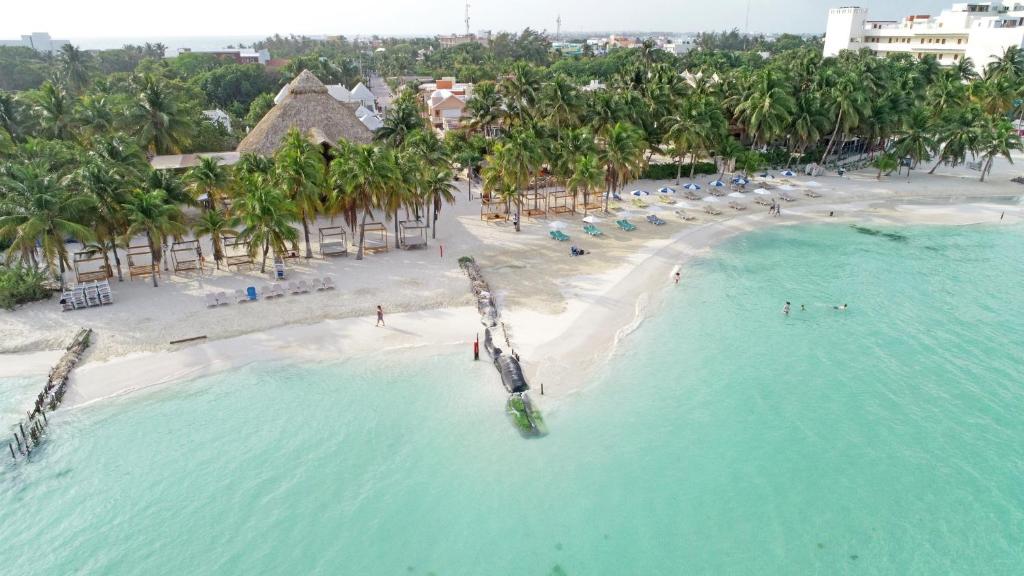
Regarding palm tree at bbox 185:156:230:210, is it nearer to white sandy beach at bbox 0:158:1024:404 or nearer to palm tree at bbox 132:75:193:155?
white sandy beach at bbox 0:158:1024:404

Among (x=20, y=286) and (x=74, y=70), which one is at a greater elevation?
(x=74, y=70)

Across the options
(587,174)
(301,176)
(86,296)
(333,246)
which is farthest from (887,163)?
(86,296)

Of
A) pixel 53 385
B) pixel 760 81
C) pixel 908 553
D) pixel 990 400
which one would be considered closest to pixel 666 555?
pixel 908 553

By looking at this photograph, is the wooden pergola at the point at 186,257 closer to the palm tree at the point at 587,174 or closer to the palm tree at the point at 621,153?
the palm tree at the point at 587,174

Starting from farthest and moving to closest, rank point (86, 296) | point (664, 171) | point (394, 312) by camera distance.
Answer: point (664, 171) < point (394, 312) < point (86, 296)

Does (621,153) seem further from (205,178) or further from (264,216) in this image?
(205,178)

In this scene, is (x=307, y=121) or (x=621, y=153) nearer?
(x=621, y=153)
